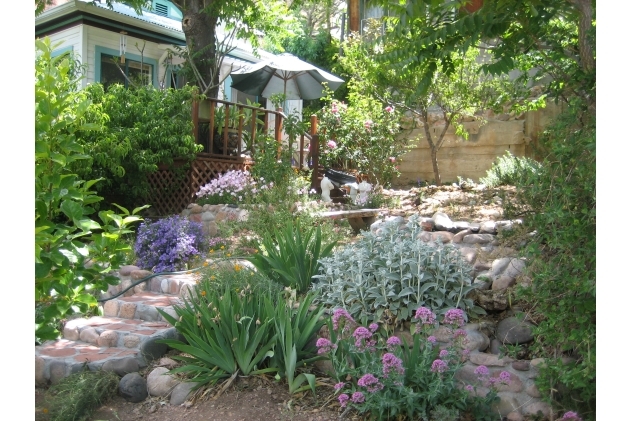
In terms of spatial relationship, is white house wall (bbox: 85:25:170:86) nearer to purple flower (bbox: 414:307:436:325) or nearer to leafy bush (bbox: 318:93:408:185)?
leafy bush (bbox: 318:93:408:185)

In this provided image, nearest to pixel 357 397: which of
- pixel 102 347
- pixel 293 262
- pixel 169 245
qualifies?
pixel 293 262

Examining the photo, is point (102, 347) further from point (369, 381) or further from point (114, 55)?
point (114, 55)

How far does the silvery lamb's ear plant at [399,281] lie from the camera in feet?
13.1

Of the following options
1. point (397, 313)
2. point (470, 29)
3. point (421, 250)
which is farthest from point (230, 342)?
point (470, 29)

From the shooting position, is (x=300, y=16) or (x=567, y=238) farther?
(x=300, y=16)

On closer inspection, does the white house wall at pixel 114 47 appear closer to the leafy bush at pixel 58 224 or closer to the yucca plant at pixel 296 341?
the yucca plant at pixel 296 341

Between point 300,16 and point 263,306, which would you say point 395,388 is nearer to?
point 263,306

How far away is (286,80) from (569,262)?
1007 cm

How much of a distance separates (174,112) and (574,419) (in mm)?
7593

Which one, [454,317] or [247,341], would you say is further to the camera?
[247,341]

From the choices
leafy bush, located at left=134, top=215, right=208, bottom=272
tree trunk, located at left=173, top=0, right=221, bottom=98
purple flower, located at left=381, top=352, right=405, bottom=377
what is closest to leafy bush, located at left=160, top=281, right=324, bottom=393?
purple flower, located at left=381, top=352, right=405, bottom=377

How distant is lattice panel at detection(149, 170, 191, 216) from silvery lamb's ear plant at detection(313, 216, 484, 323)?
5.18m

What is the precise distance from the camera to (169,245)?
664 centimetres

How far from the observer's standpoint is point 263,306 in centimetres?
418
